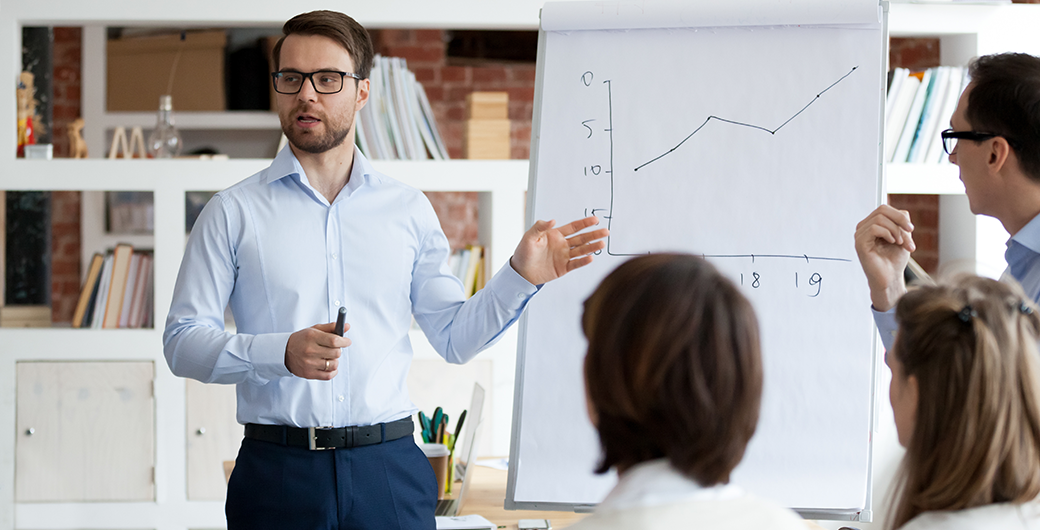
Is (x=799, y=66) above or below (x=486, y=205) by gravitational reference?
above

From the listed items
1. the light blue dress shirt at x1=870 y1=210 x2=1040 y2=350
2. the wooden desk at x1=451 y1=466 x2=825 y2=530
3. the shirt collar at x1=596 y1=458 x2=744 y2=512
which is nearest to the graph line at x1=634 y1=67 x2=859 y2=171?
the light blue dress shirt at x1=870 y1=210 x2=1040 y2=350

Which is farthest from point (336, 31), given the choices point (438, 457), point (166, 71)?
point (166, 71)

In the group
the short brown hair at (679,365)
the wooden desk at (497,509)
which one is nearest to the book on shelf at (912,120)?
the wooden desk at (497,509)

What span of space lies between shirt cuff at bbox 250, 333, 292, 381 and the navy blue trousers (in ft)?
0.51

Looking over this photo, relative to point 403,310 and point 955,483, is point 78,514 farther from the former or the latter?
point 955,483

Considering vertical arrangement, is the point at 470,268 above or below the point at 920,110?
below

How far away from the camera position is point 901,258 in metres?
1.55

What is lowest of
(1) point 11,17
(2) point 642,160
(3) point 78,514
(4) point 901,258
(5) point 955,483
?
(3) point 78,514

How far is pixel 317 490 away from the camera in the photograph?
1.51m

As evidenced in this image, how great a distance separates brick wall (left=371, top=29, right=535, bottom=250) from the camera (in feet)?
13.9

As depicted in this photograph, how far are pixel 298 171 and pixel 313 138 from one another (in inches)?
2.9

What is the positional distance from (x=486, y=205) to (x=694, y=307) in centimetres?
201

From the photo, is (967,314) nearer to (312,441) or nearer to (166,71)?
(312,441)

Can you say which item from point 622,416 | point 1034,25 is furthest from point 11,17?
point 1034,25
